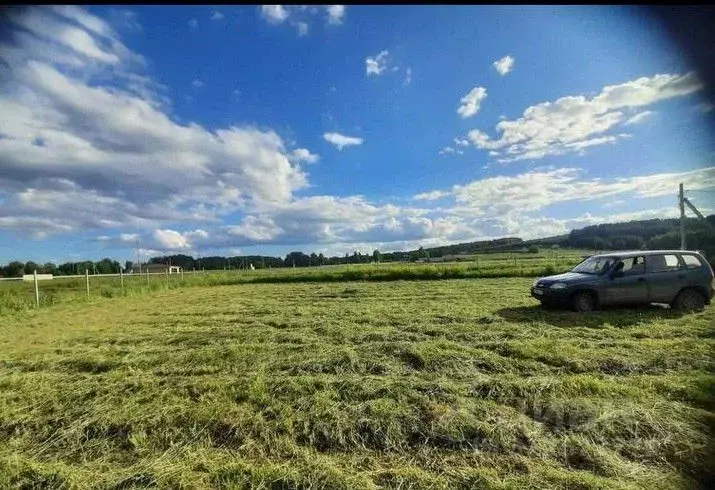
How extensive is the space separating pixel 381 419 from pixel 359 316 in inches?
224

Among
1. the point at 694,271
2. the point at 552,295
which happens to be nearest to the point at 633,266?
the point at 694,271

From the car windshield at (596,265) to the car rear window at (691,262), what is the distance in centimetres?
166

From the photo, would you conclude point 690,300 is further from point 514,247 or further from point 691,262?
point 514,247

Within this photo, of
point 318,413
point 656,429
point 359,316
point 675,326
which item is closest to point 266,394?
point 318,413

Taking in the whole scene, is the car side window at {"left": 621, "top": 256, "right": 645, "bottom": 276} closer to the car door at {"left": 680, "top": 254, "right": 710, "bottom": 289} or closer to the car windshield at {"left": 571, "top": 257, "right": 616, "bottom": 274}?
the car windshield at {"left": 571, "top": 257, "right": 616, "bottom": 274}

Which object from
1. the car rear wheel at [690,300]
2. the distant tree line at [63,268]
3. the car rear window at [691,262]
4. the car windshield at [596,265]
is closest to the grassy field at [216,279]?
the distant tree line at [63,268]

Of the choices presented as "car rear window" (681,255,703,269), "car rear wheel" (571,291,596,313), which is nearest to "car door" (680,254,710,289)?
"car rear window" (681,255,703,269)

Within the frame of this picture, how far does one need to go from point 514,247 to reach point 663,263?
45955mm

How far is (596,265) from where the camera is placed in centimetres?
952

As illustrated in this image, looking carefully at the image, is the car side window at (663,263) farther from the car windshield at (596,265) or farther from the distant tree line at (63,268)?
the distant tree line at (63,268)

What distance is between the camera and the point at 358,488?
100 inches

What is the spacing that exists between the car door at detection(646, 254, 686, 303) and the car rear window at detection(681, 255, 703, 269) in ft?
0.63

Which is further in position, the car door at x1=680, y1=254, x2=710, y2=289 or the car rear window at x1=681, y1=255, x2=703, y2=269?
the car rear window at x1=681, y1=255, x2=703, y2=269

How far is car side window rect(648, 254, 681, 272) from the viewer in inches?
352
